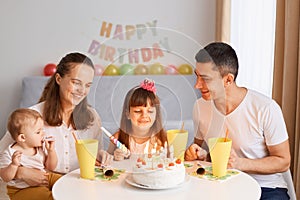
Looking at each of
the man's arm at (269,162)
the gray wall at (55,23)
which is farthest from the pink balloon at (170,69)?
the gray wall at (55,23)

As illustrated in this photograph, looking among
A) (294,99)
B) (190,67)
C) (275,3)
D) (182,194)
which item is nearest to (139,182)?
(182,194)

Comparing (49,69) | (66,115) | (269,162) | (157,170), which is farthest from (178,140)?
(49,69)

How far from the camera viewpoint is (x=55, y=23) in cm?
432

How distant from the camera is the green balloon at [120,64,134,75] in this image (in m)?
1.50

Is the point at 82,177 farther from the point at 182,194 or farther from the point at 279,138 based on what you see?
the point at 279,138

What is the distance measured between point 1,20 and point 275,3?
2434 millimetres

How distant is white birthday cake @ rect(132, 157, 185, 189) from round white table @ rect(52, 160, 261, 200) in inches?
0.9

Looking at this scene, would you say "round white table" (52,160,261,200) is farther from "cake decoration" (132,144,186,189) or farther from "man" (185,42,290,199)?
"man" (185,42,290,199)

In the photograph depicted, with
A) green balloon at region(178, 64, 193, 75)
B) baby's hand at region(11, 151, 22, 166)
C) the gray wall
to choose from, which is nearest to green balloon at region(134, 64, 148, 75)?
green balloon at region(178, 64, 193, 75)

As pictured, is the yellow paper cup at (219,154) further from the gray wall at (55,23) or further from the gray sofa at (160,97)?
the gray wall at (55,23)

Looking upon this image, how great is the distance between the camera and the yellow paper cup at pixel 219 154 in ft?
A: 5.57

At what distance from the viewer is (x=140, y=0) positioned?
14.3 ft

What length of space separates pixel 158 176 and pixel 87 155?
0.28 metres

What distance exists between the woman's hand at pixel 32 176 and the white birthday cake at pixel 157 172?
0.55 m
